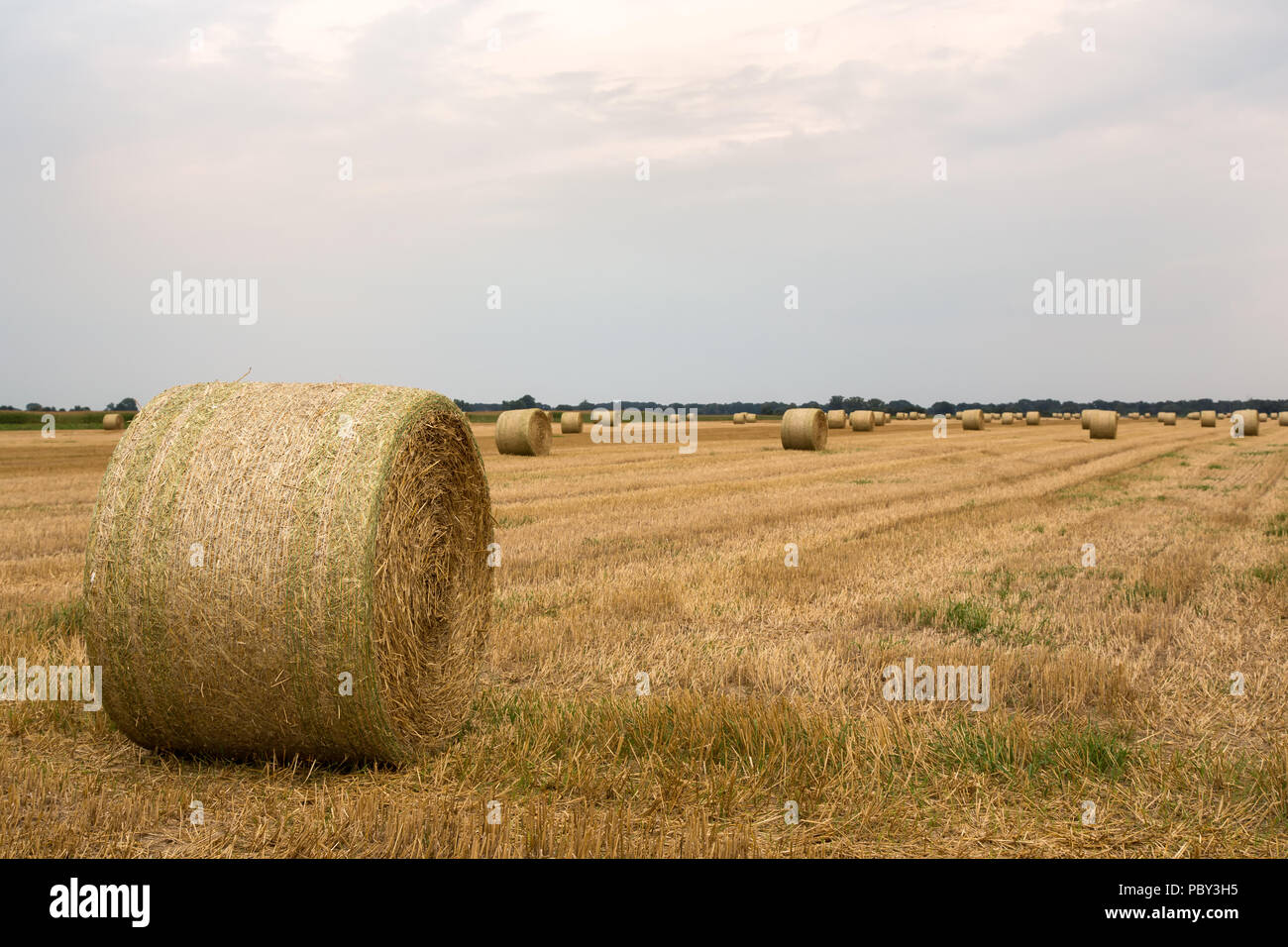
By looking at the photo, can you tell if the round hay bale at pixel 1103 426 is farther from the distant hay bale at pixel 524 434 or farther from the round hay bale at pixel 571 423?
the distant hay bale at pixel 524 434

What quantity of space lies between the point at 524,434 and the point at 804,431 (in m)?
9.44

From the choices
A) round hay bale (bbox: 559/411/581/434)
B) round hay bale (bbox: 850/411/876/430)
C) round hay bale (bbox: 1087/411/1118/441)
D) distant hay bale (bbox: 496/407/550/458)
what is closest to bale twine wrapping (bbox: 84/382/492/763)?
distant hay bale (bbox: 496/407/550/458)

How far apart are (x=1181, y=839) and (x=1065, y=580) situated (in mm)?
5996

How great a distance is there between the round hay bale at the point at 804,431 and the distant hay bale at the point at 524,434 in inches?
324

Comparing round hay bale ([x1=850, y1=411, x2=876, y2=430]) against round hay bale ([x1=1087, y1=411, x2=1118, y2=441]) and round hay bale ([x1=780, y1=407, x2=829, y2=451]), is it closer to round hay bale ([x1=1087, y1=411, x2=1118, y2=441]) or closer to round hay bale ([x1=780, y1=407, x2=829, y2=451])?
round hay bale ([x1=1087, y1=411, x2=1118, y2=441])

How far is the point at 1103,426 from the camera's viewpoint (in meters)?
40.8

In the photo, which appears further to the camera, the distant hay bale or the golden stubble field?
the distant hay bale

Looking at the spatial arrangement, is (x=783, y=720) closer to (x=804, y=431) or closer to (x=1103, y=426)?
(x=804, y=431)

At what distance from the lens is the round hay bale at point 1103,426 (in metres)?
40.7

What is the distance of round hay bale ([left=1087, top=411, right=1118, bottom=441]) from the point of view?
4066 centimetres

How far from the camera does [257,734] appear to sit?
16.1ft

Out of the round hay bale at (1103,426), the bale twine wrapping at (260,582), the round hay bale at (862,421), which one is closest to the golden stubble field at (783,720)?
the bale twine wrapping at (260,582)

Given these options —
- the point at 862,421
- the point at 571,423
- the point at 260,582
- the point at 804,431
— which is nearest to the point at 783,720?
the point at 260,582

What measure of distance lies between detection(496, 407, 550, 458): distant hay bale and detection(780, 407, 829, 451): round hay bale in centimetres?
824
